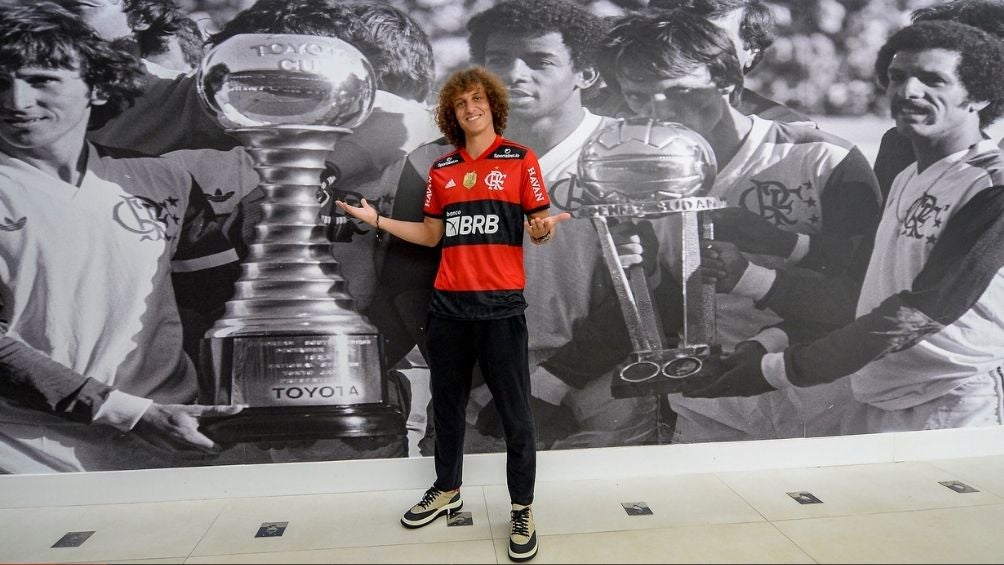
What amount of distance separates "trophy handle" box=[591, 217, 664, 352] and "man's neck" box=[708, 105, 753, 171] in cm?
55

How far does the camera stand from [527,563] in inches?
77.1

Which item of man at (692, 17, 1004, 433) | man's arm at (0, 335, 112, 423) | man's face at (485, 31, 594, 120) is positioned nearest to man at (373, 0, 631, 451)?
man's face at (485, 31, 594, 120)

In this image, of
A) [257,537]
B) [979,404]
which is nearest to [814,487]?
[979,404]

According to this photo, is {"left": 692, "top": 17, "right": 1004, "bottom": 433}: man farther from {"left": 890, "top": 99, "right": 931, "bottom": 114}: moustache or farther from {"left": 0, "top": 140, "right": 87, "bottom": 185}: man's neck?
{"left": 0, "top": 140, "right": 87, "bottom": 185}: man's neck

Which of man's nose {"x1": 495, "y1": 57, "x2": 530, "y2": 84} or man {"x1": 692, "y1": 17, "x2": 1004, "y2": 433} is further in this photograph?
man {"x1": 692, "y1": 17, "x2": 1004, "y2": 433}

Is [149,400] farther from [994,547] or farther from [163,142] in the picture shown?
[994,547]

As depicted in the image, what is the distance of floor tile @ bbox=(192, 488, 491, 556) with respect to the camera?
2090 millimetres

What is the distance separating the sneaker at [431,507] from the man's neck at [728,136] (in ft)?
5.42

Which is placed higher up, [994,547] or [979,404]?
[979,404]

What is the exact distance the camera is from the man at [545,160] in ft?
8.02

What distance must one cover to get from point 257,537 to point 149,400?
71 centimetres

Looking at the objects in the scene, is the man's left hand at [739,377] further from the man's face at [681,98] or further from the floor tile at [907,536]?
the man's face at [681,98]

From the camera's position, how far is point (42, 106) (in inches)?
90.7

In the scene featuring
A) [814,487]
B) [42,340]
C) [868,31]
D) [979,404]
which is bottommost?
[814,487]
